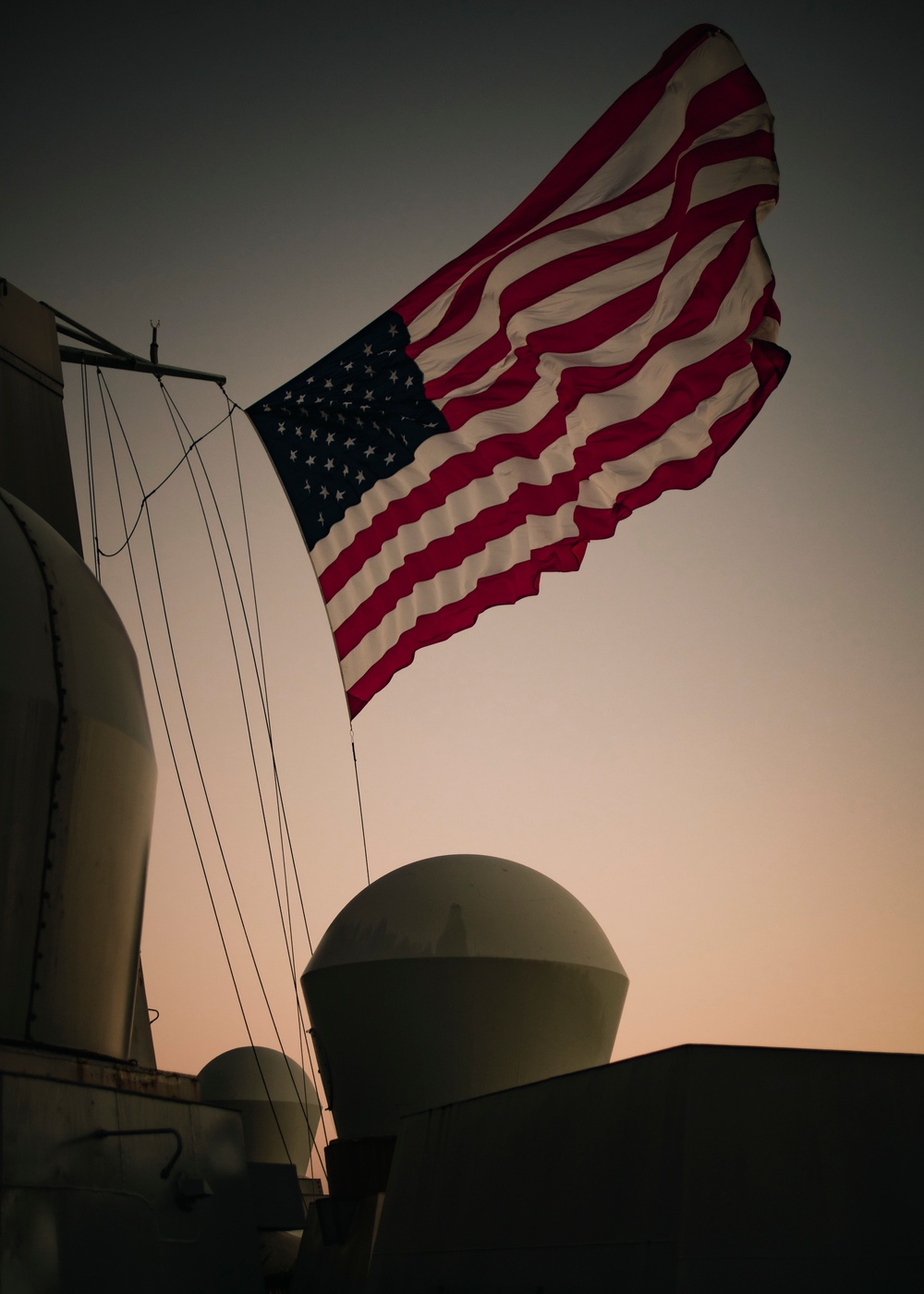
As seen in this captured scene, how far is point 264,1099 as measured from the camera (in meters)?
20.3

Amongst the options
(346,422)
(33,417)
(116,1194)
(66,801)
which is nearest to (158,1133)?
(116,1194)

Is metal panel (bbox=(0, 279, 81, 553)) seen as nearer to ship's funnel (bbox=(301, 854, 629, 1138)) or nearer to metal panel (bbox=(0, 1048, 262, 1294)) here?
metal panel (bbox=(0, 1048, 262, 1294))

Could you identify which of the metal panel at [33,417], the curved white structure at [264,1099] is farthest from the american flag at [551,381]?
the curved white structure at [264,1099]

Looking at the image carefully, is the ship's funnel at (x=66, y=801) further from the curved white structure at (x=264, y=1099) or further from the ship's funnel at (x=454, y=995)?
the curved white structure at (x=264, y=1099)

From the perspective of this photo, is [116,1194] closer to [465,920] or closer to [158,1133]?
[158,1133]

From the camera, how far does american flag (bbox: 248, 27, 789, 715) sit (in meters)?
8.61

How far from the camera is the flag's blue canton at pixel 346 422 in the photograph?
29.8ft

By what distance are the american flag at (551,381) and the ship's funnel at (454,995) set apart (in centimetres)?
296

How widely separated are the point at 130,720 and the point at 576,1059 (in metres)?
6.19

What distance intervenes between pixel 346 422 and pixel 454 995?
5.15m

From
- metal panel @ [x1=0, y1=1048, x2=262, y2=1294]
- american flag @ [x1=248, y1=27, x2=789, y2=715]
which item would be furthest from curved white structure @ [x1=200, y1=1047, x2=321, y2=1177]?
metal panel @ [x1=0, y1=1048, x2=262, y2=1294]

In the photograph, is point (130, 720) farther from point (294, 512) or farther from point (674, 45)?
point (674, 45)

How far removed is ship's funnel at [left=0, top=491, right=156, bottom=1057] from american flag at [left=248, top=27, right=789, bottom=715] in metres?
2.98

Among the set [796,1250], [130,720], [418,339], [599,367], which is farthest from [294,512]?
[796,1250]
